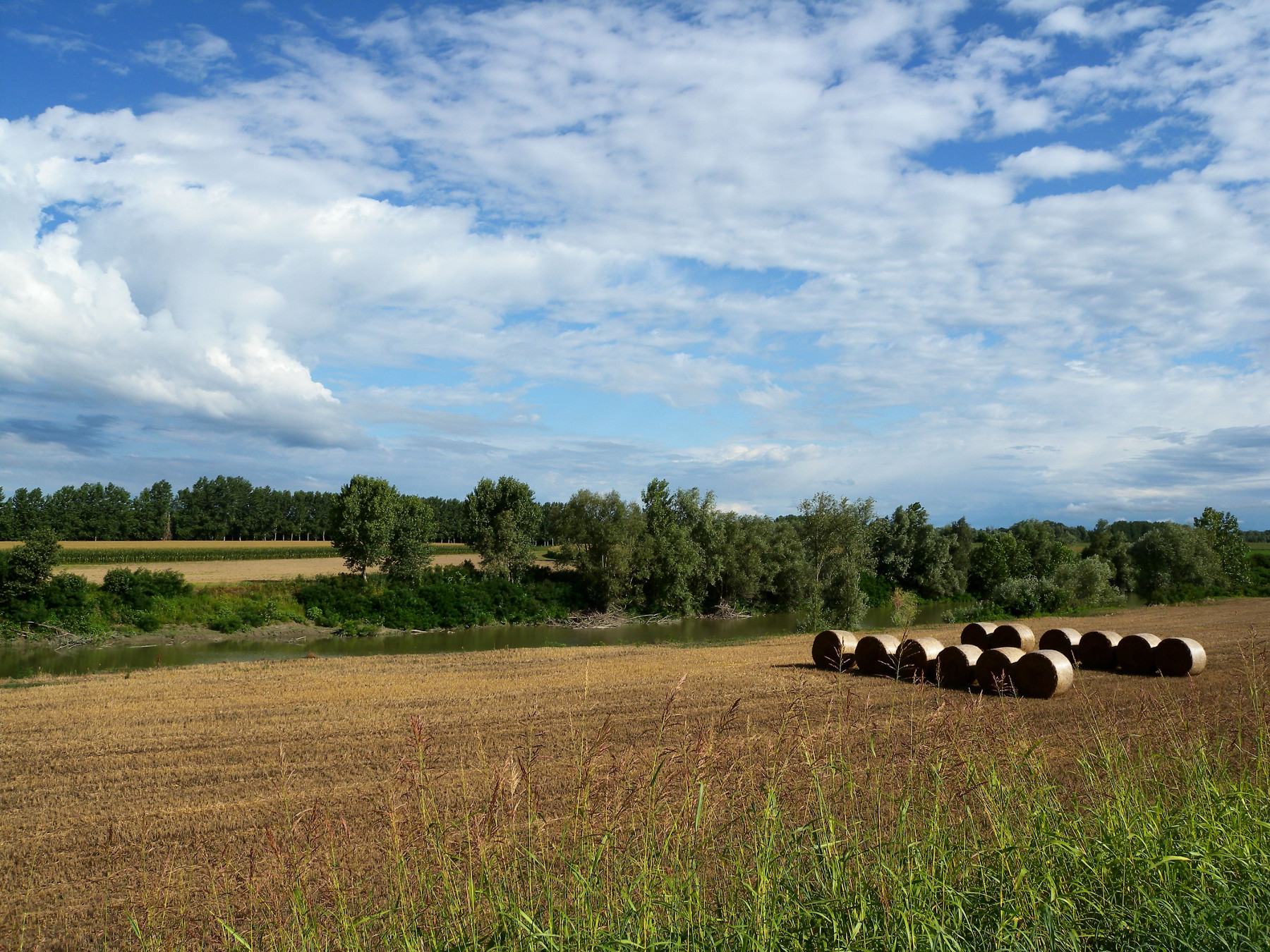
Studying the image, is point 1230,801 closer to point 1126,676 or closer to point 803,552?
point 1126,676

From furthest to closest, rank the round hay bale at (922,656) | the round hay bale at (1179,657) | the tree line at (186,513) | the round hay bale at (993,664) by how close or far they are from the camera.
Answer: the tree line at (186,513)
the round hay bale at (1179,657)
the round hay bale at (922,656)
the round hay bale at (993,664)

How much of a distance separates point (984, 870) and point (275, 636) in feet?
129

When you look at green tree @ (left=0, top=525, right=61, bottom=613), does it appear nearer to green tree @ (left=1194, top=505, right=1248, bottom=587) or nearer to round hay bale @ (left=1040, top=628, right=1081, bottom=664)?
round hay bale @ (left=1040, top=628, right=1081, bottom=664)

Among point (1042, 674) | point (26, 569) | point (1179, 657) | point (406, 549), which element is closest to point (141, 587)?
point (26, 569)

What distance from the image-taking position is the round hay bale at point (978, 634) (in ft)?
65.0

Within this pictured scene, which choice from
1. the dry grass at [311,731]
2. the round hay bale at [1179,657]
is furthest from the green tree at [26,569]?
the round hay bale at [1179,657]

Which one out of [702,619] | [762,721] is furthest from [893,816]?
[702,619]

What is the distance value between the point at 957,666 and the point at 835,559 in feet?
97.5

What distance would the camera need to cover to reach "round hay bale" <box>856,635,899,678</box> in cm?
1766

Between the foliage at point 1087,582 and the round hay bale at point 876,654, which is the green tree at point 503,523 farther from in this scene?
the round hay bale at point 876,654

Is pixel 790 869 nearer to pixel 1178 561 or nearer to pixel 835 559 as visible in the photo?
pixel 835 559

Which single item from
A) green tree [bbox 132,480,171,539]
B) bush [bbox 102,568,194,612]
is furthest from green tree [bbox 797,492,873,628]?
green tree [bbox 132,480,171,539]

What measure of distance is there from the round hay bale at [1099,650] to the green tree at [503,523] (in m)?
40.9

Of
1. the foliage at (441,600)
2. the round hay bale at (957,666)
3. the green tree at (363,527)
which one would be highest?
the green tree at (363,527)
